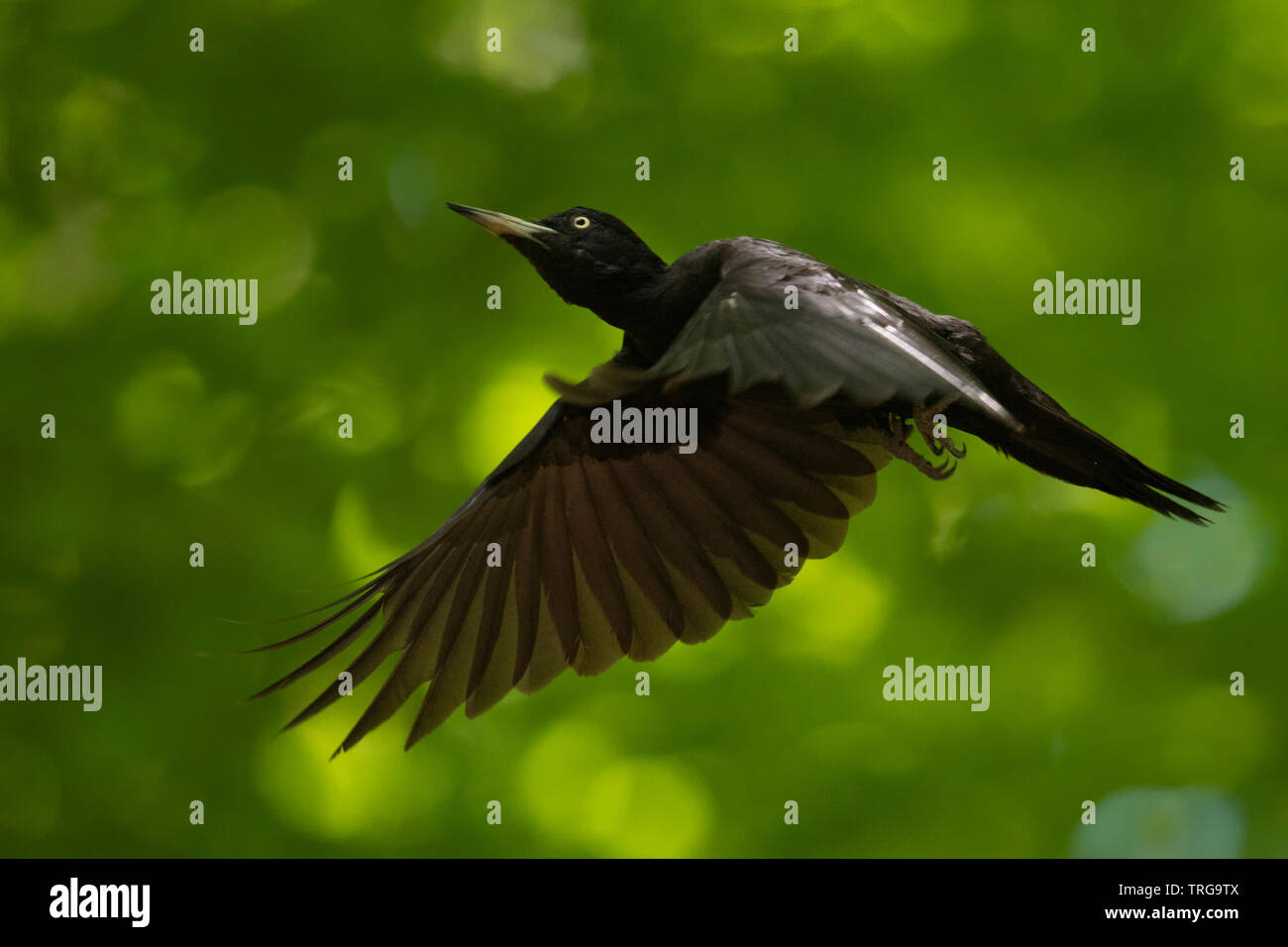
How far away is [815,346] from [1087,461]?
1191 millimetres

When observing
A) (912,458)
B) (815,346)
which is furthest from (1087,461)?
(815,346)

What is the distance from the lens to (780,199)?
5211 millimetres

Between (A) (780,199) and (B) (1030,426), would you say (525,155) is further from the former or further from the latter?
(B) (1030,426)

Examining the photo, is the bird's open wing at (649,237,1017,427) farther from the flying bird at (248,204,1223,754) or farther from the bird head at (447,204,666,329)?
the bird head at (447,204,666,329)

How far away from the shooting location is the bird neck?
3707mm

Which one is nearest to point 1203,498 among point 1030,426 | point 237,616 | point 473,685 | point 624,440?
point 1030,426

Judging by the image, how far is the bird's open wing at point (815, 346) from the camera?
2.71 meters

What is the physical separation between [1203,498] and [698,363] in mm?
1493

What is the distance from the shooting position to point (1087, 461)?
3625mm

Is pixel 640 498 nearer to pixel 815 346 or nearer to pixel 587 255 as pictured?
pixel 587 255

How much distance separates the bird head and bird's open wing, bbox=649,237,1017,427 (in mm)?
642

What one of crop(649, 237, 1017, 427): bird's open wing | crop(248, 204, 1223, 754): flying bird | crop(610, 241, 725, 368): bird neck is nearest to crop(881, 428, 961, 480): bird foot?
crop(248, 204, 1223, 754): flying bird

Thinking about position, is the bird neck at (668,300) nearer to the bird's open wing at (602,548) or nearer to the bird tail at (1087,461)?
the bird's open wing at (602,548)

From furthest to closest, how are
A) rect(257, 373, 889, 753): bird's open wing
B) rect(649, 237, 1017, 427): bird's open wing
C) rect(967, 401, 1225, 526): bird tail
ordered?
rect(257, 373, 889, 753): bird's open wing → rect(967, 401, 1225, 526): bird tail → rect(649, 237, 1017, 427): bird's open wing
